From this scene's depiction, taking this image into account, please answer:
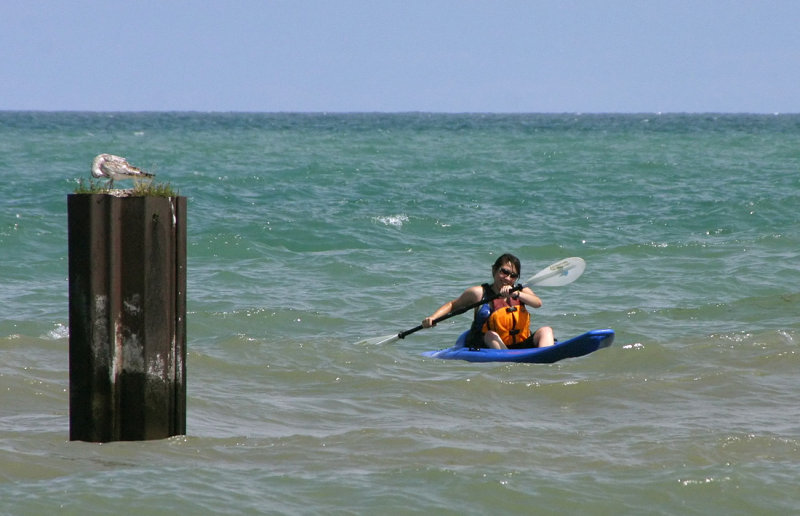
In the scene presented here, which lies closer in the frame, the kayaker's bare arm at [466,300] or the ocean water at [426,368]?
the ocean water at [426,368]

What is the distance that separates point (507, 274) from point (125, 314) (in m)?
4.00

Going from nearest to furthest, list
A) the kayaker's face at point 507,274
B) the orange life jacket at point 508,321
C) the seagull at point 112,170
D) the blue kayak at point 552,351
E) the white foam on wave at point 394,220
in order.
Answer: the seagull at point 112,170 → the blue kayak at point 552,351 → the kayaker's face at point 507,274 → the orange life jacket at point 508,321 → the white foam on wave at point 394,220

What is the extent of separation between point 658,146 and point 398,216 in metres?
27.0

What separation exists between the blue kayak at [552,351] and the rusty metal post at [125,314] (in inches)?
134

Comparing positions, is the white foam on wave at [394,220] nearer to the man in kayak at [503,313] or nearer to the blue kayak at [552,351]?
the man in kayak at [503,313]

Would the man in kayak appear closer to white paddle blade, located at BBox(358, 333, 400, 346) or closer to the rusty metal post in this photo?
white paddle blade, located at BBox(358, 333, 400, 346)

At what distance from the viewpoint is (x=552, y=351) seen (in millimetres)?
8328

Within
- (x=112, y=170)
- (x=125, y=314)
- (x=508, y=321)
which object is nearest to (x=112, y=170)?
(x=112, y=170)

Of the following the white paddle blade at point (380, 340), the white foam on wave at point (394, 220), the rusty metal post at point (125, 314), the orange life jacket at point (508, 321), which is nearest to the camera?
the rusty metal post at point (125, 314)

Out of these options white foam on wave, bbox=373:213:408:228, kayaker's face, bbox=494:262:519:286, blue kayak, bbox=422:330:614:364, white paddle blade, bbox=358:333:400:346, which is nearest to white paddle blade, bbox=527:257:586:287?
kayaker's face, bbox=494:262:519:286

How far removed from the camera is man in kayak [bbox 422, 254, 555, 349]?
865 centimetres

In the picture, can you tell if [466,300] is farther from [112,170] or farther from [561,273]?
[112,170]

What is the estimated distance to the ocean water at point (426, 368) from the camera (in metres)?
5.09

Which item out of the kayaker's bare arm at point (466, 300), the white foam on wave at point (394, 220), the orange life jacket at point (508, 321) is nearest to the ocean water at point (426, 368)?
the white foam on wave at point (394, 220)
